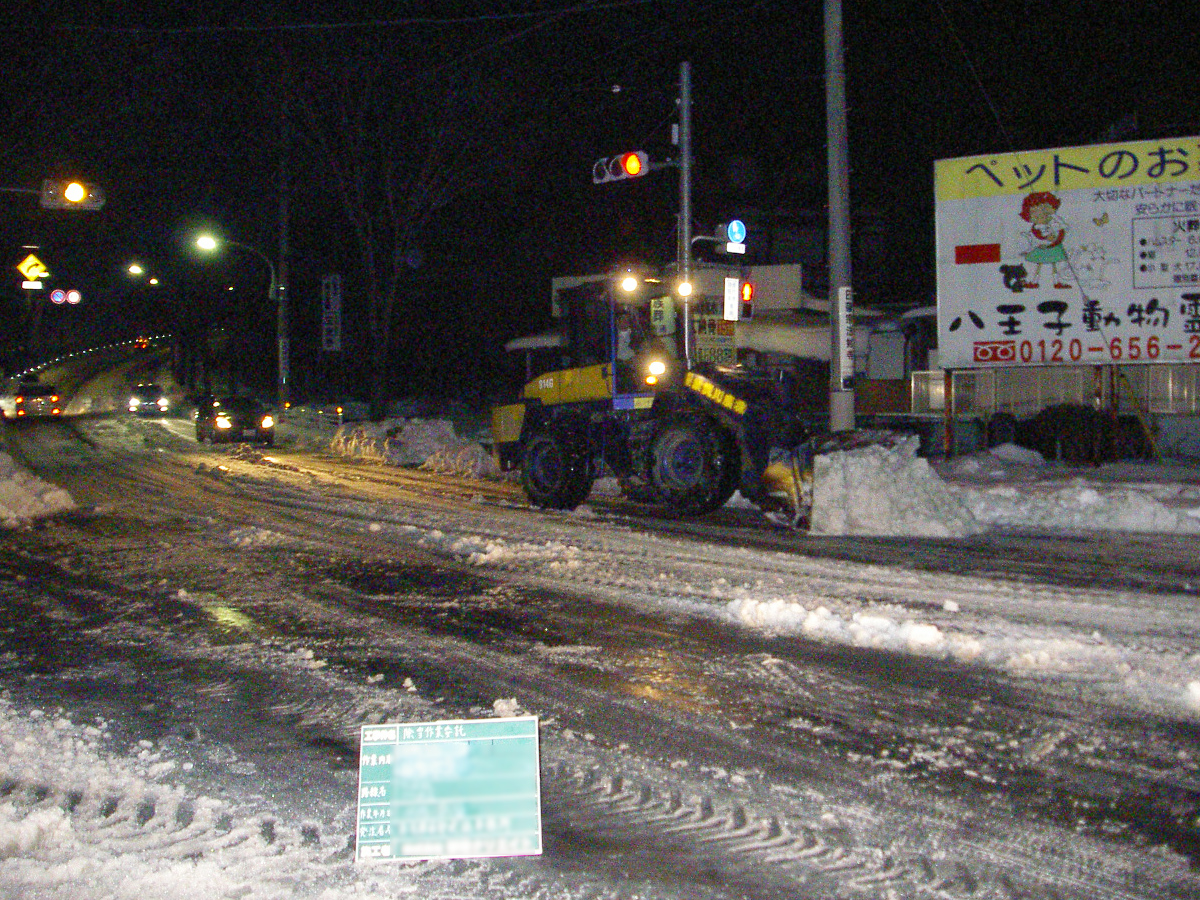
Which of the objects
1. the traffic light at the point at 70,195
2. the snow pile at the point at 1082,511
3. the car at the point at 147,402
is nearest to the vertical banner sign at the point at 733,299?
the snow pile at the point at 1082,511

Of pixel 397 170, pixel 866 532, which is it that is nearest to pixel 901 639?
pixel 866 532

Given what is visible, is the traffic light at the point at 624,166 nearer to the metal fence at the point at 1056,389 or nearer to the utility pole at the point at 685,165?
the utility pole at the point at 685,165

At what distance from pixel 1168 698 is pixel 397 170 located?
91.4 ft

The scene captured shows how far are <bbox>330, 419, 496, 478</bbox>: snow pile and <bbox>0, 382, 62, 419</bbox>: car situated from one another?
23.1 meters

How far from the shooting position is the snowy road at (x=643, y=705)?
171 inches

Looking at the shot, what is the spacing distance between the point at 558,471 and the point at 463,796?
1090 centimetres

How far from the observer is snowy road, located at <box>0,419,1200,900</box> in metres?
4.34

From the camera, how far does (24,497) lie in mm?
15164

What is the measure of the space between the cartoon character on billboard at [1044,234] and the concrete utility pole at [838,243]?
4.89m

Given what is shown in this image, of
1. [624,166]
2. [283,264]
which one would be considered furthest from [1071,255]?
[283,264]

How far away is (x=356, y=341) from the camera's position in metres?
51.4

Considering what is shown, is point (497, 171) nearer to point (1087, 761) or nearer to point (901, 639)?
point (901, 639)

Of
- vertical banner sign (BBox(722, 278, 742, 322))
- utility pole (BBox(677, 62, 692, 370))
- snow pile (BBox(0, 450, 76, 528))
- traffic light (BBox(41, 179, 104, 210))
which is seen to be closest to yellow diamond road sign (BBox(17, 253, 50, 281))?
traffic light (BBox(41, 179, 104, 210))

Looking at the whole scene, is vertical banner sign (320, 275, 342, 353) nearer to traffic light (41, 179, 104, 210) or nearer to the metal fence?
traffic light (41, 179, 104, 210)
